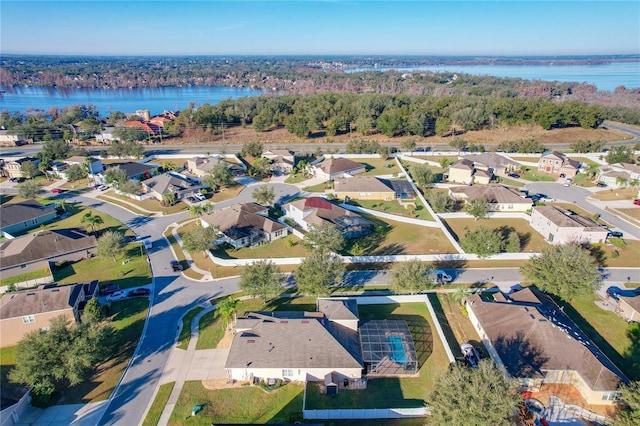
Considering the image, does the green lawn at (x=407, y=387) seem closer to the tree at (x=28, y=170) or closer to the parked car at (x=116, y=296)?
the parked car at (x=116, y=296)

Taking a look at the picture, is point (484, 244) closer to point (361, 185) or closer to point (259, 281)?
point (361, 185)

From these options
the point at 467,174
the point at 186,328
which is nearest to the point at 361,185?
the point at 467,174

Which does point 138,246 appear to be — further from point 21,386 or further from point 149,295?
point 21,386

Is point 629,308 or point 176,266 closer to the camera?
point 629,308

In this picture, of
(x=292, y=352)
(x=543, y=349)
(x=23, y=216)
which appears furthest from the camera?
(x=23, y=216)

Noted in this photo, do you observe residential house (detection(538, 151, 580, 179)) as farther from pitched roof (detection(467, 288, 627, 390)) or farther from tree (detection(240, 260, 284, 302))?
tree (detection(240, 260, 284, 302))

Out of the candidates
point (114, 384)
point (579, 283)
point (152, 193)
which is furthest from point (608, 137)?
point (114, 384)

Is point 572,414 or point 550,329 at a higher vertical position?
point 550,329
